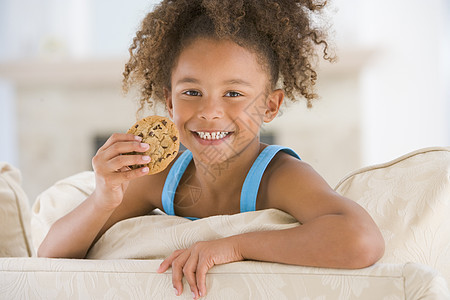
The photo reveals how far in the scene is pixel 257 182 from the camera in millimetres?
1172

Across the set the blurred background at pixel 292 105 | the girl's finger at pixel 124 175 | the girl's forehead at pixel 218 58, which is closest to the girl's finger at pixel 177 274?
the girl's finger at pixel 124 175

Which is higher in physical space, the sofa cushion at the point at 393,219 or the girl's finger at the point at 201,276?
the sofa cushion at the point at 393,219

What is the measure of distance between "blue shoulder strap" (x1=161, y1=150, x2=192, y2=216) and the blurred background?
112 inches

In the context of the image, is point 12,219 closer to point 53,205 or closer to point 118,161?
point 53,205

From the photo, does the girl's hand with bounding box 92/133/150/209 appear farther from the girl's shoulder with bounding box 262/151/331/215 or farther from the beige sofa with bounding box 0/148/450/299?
the girl's shoulder with bounding box 262/151/331/215

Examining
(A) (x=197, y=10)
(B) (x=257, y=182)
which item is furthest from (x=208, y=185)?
(A) (x=197, y=10)

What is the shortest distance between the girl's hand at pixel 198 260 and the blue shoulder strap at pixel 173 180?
1.26ft

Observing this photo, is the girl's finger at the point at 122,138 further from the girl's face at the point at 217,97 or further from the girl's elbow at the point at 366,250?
the girl's elbow at the point at 366,250

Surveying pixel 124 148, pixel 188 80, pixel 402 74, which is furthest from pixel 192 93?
pixel 402 74

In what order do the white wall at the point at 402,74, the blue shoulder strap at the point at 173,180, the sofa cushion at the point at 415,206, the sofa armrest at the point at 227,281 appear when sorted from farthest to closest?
the white wall at the point at 402,74
the blue shoulder strap at the point at 173,180
the sofa cushion at the point at 415,206
the sofa armrest at the point at 227,281

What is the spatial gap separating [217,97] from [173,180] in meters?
0.26

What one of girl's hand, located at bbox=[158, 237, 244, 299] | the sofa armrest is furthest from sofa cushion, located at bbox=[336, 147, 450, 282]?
girl's hand, located at bbox=[158, 237, 244, 299]

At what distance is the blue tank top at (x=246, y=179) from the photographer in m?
1.17

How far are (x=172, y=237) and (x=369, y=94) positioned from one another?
12.5 feet
